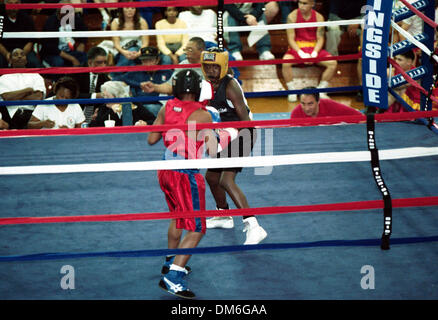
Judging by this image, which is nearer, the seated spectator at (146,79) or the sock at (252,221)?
the sock at (252,221)

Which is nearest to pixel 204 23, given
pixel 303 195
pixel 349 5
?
pixel 349 5

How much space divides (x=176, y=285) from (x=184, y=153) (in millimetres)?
625

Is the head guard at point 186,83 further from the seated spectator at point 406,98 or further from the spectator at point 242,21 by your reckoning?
the spectator at point 242,21

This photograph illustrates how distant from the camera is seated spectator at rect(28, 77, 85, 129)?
4.88m

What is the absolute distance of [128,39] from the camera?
6.26m

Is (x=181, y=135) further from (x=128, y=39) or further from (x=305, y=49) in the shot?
(x=305, y=49)

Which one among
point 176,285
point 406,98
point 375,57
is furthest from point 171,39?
point 176,285

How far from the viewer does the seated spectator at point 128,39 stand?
6.05m

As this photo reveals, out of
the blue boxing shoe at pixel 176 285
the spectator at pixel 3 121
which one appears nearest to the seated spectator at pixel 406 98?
the blue boxing shoe at pixel 176 285

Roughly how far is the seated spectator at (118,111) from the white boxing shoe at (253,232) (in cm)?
197

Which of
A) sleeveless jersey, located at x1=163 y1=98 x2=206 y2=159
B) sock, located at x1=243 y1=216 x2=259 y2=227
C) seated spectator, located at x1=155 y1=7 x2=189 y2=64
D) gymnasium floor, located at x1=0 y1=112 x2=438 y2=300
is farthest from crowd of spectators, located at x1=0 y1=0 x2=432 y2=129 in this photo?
sleeveless jersey, located at x1=163 y1=98 x2=206 y2=159

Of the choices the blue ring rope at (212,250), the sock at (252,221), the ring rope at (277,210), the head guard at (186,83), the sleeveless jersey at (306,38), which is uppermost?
the head guard at (186,83)

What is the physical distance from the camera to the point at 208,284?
2.82m
